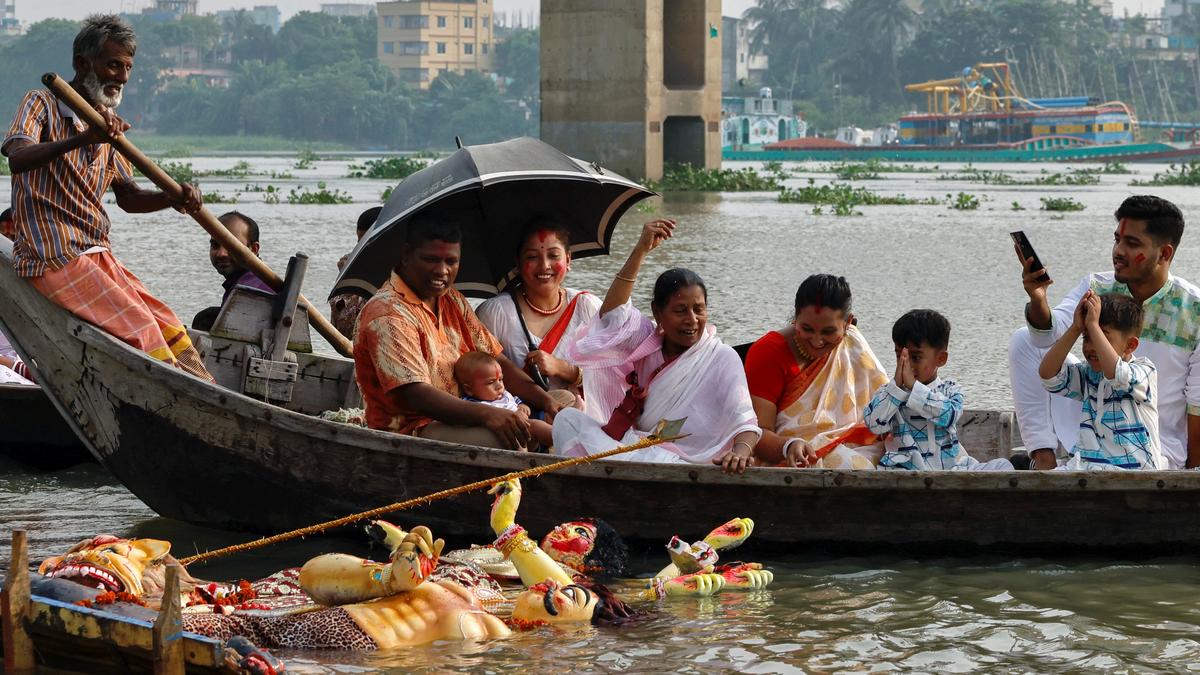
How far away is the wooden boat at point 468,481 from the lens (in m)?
5.57

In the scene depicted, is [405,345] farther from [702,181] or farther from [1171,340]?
[702,181]

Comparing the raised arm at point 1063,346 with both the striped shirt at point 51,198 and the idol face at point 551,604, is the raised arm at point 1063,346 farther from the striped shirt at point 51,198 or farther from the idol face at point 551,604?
the striped shirt at point 51,198

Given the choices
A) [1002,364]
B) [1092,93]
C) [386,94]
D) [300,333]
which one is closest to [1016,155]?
[1092,93]

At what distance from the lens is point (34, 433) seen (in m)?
7.59

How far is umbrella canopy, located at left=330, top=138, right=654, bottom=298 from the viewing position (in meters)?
6.04

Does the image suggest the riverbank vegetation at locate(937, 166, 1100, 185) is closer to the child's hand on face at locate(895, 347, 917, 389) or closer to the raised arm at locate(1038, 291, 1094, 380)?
the raised arm at locate(1038, 291, 1094, 380)

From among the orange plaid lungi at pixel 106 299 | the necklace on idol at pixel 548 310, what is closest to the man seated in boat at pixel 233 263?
the orange plaid lungi at pixel 106 299

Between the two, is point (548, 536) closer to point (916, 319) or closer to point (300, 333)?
point (916, 319)

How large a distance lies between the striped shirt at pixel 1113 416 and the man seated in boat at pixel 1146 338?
123 mm

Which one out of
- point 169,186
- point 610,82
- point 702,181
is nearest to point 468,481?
point 169,186

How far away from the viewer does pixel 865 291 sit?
1589 centimetres

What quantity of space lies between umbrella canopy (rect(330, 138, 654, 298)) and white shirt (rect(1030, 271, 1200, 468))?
5.59 feet

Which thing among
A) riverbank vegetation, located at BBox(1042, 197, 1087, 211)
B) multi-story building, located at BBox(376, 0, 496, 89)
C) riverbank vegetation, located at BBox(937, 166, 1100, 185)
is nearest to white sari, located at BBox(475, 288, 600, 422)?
riverbank vegetation, located at BBox(1042, 197, 1087, 211)

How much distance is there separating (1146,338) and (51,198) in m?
4.04
